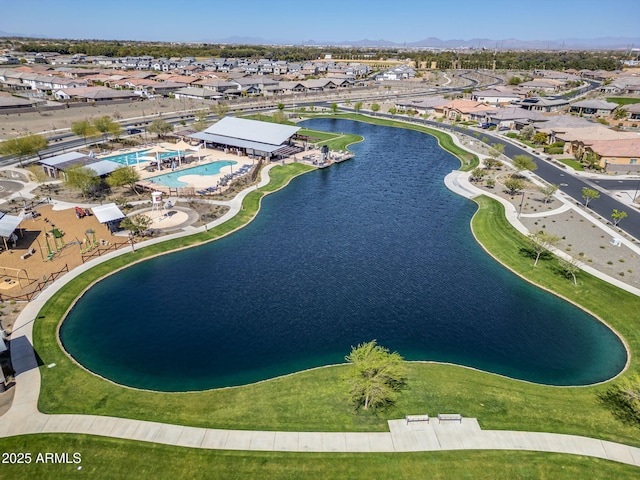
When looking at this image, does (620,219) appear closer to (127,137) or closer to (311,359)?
(311,359)

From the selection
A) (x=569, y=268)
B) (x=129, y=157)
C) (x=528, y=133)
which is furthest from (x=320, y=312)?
(x=528, y=133)

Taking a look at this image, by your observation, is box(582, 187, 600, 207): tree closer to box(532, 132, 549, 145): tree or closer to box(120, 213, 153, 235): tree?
box(532, 132, 549, 145): tree

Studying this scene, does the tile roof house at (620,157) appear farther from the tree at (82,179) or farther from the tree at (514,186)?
the tree at (82,179)

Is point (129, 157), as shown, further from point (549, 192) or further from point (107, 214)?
point (549, 192)

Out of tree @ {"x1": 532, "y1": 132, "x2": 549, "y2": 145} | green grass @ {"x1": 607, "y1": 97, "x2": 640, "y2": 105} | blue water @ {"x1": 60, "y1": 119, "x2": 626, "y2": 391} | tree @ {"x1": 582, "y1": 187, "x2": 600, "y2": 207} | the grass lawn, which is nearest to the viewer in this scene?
the grass lawn

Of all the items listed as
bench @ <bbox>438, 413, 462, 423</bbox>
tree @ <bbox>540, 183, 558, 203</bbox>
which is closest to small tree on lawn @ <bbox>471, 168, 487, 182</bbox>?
tree @ <bbox>540, 183, 558, 203</bbox>

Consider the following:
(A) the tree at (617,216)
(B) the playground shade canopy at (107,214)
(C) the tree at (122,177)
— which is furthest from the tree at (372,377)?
(C) the tree at (122,177)
